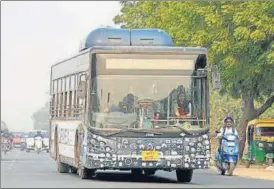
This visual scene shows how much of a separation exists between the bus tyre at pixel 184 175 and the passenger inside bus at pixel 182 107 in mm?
1949

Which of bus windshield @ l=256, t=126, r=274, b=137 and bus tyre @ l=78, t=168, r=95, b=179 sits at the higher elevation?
bus windshield @ l=256, t=126, r=274, b=137

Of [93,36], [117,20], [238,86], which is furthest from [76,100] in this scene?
[117,20]

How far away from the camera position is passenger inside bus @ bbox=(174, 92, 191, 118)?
20922mm

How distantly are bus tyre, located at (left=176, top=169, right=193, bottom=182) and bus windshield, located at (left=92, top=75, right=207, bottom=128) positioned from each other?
191 cm

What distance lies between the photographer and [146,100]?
2088 centimetres

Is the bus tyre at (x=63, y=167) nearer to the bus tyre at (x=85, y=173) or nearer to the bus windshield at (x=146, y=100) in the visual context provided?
the bus tyre at (x=85, y=173)

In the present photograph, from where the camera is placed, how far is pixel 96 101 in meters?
20.8

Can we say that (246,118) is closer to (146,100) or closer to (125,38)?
(125,38)

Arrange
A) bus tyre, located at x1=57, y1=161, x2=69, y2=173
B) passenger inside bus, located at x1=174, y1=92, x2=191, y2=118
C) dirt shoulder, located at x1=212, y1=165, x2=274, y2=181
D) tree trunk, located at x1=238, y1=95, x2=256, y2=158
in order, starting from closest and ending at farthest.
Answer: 1. passenger inside bus, located at x1=174, y1=92, x2=191, y2=118
2. bus tyre, located at x1=57, y1=161, x2=69, y2=173
3. dirt shoulder, located at x1=212, y1=165, x2=274, y2=181
4. tree trunk, located at x1=238, y1=95, x2=256, y2=158

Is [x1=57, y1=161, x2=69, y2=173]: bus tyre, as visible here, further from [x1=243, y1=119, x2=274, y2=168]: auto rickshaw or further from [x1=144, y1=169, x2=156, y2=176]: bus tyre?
[x1=243, y1=119, x2=274, y2=168]: auto rickshaw

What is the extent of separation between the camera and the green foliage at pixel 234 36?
104 feet

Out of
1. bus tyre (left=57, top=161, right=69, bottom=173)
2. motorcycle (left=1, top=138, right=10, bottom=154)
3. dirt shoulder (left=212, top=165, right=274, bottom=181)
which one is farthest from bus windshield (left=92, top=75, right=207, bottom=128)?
motorcycle (left=1, top=138, right=10, bottom=154)

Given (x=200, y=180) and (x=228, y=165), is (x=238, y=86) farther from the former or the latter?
(x=200, y=180)

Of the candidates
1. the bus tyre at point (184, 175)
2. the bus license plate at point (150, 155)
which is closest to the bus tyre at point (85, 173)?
the bus license plate at point (150, 155)
